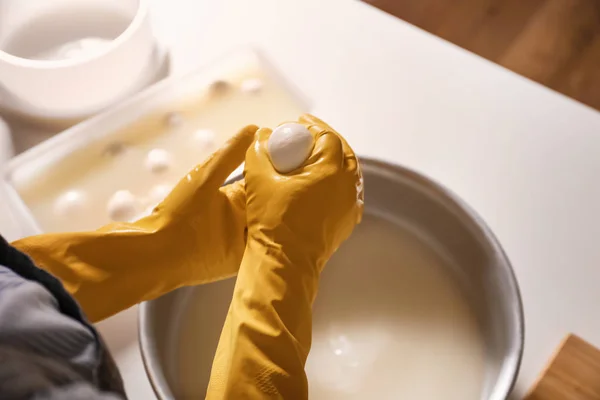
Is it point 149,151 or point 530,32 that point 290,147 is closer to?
point 149,151

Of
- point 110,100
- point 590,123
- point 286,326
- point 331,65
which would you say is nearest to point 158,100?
point 110,100

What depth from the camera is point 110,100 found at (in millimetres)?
644

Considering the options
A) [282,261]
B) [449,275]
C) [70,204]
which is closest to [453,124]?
[449,275]

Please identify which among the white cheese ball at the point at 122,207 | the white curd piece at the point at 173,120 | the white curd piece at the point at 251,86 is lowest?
the white cheese ball at the point at 122,207

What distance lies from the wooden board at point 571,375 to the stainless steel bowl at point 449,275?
2.1 inches

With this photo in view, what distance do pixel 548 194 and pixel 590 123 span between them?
11 centimetres

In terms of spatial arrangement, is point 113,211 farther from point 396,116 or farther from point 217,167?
point 396,116

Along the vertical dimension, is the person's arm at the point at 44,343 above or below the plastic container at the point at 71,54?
above

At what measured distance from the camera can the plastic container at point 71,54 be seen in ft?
1.90

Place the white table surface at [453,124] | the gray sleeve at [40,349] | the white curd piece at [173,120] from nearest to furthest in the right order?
the gray sleeve at [40,349]
the white table surface at [453,124]
the white curd piece at [173,120]

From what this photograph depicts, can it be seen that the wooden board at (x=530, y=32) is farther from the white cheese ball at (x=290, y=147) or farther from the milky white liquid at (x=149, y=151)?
the white cheese ball at (x=290, y=147)

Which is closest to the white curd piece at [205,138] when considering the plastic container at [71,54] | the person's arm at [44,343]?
the plastic container at [71,54]

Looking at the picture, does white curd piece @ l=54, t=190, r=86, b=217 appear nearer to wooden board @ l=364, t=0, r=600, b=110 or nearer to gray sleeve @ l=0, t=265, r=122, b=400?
gray sleeve @ l=0, t=265, r=122, b=400

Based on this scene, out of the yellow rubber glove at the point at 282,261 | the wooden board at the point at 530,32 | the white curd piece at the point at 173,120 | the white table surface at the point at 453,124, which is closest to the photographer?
the yellow rubber glove at the point at 282,261
